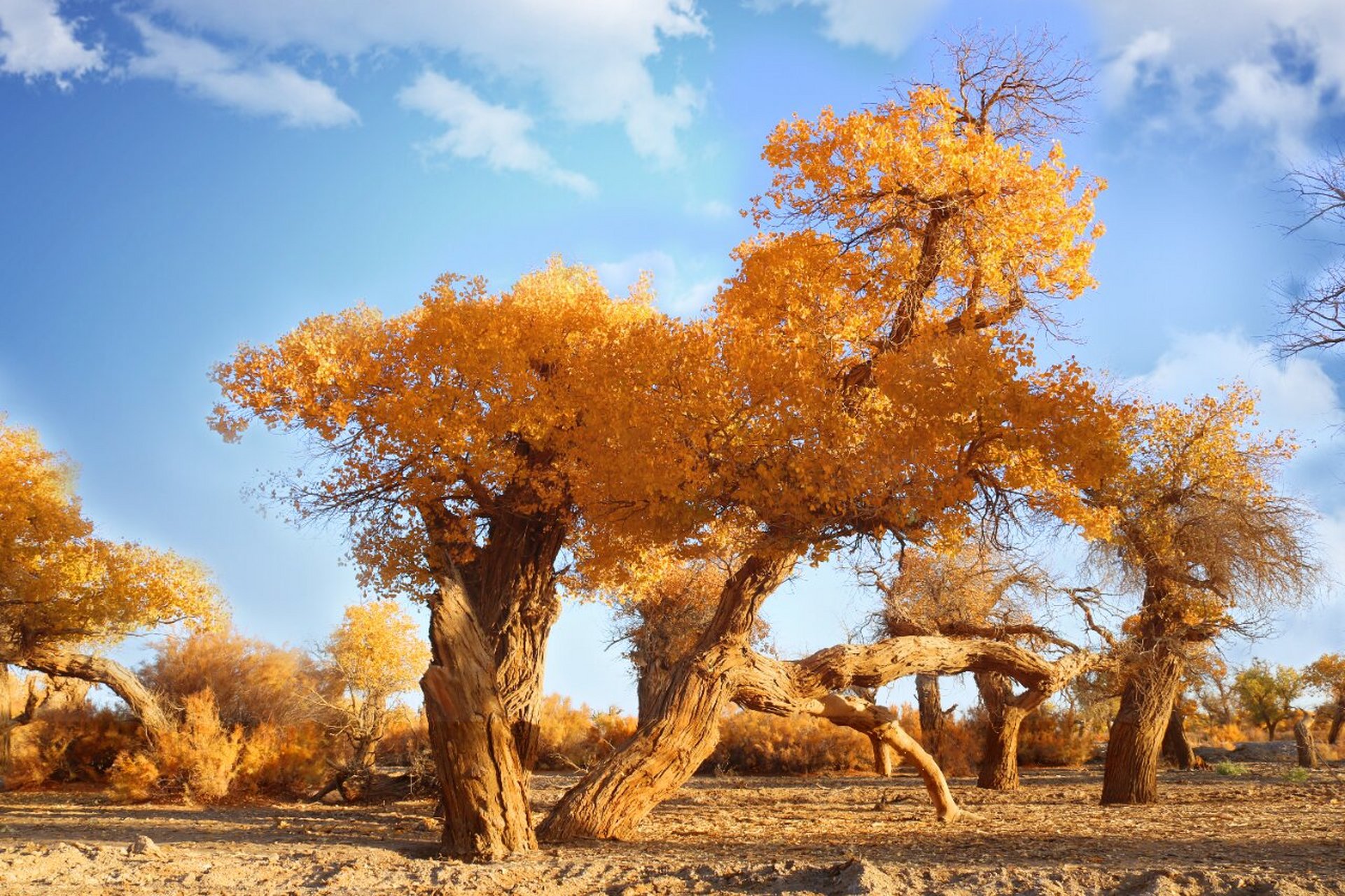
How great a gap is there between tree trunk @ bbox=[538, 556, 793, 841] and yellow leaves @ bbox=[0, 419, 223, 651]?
1297 cm

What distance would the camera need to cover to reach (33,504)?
20266 millimetres

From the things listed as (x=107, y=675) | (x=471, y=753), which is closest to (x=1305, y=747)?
(x=471, y=753)

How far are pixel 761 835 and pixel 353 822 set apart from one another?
586 centimetres

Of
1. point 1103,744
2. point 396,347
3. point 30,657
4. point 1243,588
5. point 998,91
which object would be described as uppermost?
point 998,91

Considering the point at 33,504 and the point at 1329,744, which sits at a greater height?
the point at 33,504

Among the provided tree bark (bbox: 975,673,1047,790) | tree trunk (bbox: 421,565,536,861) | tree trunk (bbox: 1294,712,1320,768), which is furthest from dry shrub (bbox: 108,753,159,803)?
tree trunk (bbox: 1294,712,1320,768)

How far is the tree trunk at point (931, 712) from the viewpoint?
73.9 feet

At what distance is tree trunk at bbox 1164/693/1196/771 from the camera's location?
22.0m

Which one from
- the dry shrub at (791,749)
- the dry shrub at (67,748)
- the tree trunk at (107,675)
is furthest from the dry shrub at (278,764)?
the dry shrub at (791,749)

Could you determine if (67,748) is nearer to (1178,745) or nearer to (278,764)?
Answer: (278,764)

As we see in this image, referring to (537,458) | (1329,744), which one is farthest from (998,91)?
(1329,744)

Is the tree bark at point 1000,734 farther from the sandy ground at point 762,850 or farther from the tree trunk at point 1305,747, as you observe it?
the tree trunk at point 1305,747

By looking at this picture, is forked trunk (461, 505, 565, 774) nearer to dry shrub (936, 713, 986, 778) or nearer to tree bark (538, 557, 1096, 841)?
tree bark (538, 557, 1096, 841)

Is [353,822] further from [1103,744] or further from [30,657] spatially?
[1103,744]
